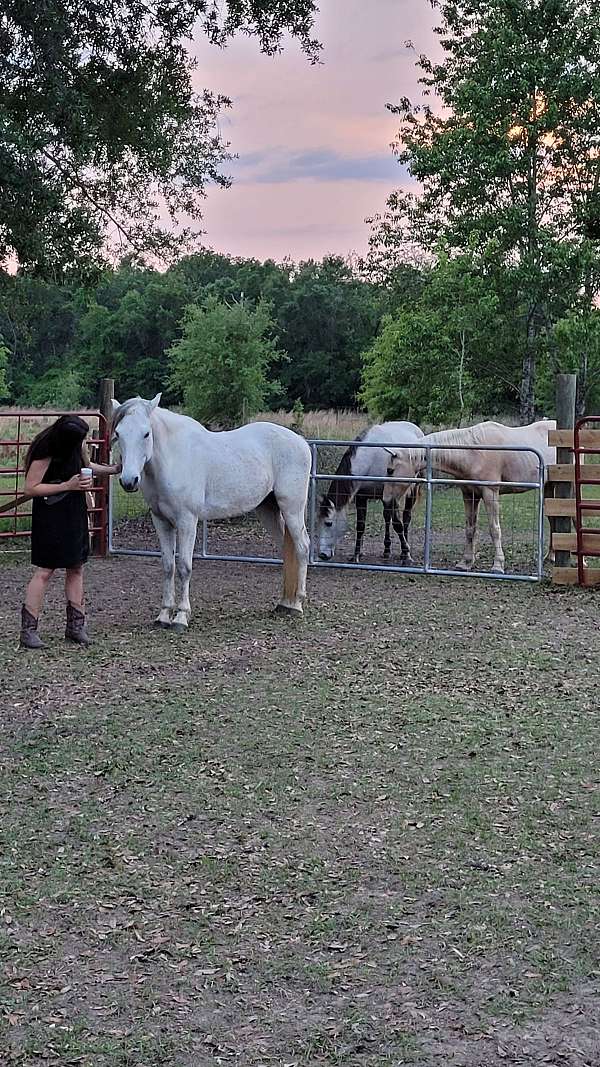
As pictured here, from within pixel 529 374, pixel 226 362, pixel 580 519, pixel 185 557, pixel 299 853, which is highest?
pixel 226 362

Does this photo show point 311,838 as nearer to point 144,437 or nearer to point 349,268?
point 144,437

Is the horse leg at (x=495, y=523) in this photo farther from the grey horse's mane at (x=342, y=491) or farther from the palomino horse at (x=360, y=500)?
the grey horse's mane at (x=342, y=491)

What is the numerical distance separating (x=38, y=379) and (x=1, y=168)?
121 ft

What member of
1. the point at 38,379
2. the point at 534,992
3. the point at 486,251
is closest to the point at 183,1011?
the point at 534,992

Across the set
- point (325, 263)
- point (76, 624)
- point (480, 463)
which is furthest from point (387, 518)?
point (325, 263)

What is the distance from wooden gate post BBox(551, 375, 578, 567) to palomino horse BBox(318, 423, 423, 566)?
1.53 m

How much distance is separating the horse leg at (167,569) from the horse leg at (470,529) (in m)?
3.58

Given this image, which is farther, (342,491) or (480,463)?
(342,491)

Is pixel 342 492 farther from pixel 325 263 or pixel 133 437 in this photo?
pixel 325 263

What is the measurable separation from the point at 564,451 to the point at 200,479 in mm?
3796

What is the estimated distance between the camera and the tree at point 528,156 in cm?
2558

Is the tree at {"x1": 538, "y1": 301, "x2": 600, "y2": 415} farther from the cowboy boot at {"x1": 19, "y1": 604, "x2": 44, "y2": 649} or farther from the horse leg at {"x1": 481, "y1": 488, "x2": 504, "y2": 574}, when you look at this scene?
the cowboy boot at {"x1": 19, "y1": 604, "x2": 44, "y2": 649}

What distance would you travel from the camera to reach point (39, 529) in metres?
6.91

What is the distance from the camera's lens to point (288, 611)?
27.7ft
